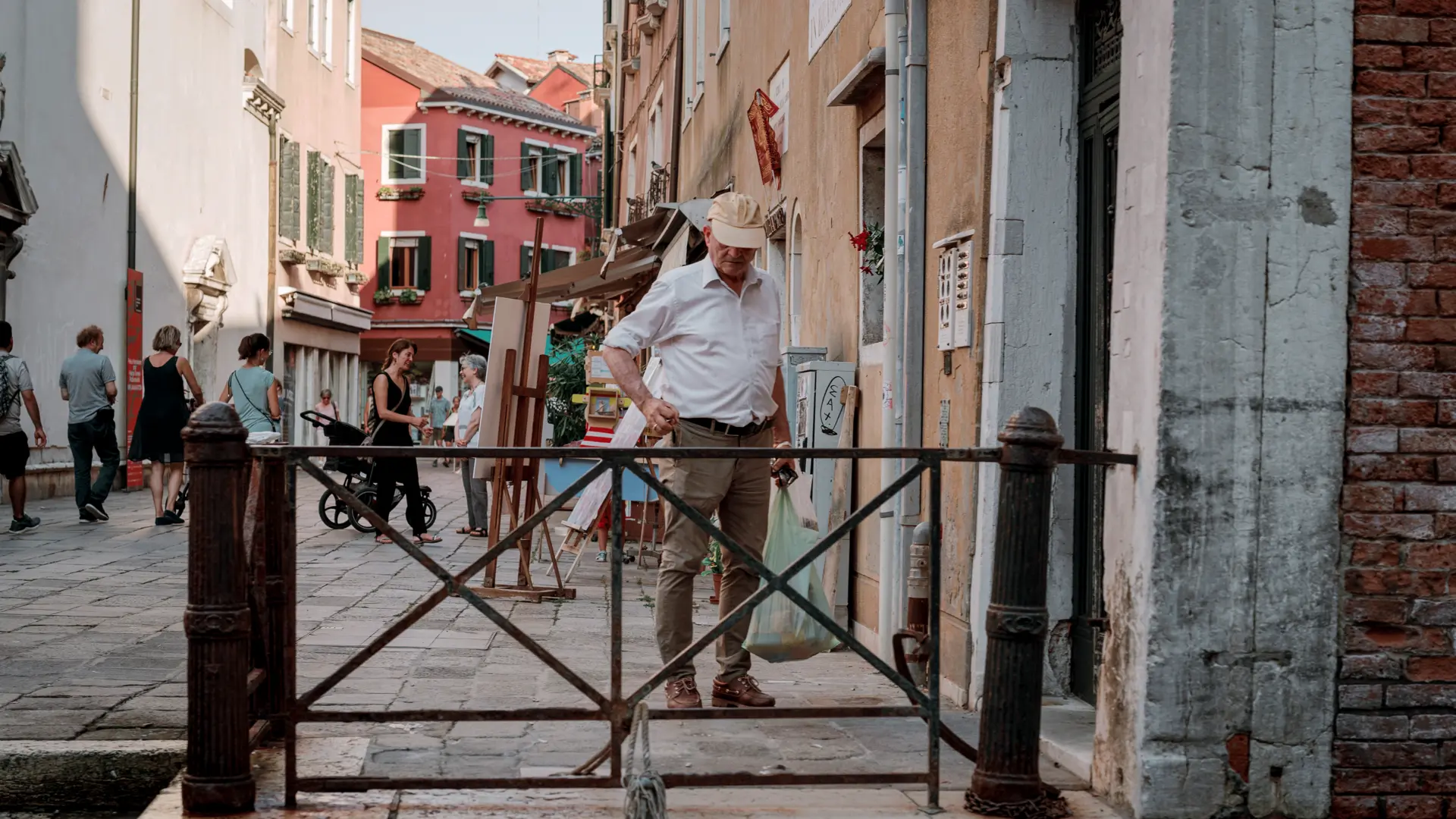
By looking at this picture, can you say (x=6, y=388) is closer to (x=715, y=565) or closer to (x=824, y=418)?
(x=715, y=565)

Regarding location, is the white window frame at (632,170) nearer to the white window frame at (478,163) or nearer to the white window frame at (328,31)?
the white window frame at (328,31)

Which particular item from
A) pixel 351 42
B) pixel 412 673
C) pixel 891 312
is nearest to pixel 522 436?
pixel 412 673

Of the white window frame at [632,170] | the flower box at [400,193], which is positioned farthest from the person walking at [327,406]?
the flower box at [400,193]

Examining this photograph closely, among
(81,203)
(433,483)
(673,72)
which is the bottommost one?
(433,483)

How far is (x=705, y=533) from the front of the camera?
5688mm

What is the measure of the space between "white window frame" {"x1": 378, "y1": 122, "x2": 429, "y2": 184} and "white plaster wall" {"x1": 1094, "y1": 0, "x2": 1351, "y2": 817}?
45.2 meters

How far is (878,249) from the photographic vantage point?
26.5 feet

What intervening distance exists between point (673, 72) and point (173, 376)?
29.7 feet

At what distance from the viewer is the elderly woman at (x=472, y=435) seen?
1379cm

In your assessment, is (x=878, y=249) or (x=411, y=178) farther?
(x=411, y=178)

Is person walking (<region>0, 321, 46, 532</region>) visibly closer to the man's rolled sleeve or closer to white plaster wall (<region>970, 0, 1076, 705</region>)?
the man's rolled sleeve

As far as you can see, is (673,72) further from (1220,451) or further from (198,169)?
(1220,451)

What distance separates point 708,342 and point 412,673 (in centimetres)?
198

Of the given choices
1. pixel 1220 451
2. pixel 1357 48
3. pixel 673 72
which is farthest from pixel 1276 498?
pixel 673 72
